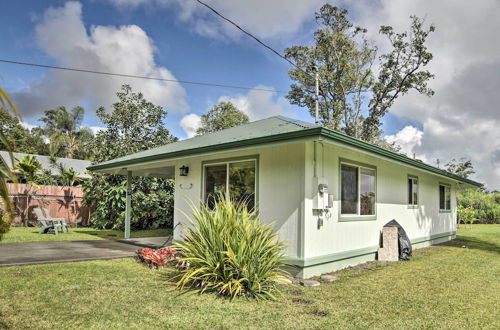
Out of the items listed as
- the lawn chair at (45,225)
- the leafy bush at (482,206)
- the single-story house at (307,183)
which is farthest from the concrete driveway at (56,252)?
A: the leafy bush at (482,206)

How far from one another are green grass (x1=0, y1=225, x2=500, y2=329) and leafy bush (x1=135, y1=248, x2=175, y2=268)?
203mm

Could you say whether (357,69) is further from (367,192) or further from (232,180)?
(232,180)

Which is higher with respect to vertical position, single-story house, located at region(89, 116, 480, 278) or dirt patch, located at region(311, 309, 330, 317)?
single-story house, located at region(89, 116, 480, 278)

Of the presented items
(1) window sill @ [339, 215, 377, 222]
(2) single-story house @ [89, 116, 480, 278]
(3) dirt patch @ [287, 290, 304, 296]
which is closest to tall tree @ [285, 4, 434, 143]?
(2) single-story house @ [89, 116, 480, 278]

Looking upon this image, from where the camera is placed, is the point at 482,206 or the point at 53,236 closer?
the point at 53,236

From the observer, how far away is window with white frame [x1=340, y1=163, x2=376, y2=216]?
A: 7594 millimetres

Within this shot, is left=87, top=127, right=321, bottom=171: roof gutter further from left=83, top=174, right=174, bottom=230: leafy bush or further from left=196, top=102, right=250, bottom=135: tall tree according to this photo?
left=196, top=102, right=250, bottom=135: tall tree

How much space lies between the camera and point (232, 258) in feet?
16.6

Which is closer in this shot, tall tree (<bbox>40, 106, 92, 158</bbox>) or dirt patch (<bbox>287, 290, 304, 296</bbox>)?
dirt patch (<bbox>287, 290, 304, 296</bbox>)

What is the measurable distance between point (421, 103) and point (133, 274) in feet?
80.1

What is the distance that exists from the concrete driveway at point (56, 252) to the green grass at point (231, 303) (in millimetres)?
645

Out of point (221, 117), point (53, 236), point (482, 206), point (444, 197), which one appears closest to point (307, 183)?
point (53, 236)

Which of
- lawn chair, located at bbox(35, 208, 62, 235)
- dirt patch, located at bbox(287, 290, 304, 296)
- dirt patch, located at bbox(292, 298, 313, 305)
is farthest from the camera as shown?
lawn chair, located at bbox(35, 208, 62, 235)

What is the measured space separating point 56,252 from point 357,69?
21.2m
